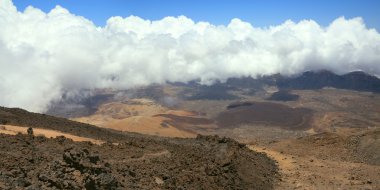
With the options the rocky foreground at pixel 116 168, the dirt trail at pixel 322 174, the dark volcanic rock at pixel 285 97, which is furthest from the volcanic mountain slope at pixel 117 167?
the dark volcanic rock at pixel 285 97

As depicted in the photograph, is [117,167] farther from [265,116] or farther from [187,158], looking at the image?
[265,116]

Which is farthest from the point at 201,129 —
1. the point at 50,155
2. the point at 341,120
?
the point at 50,155

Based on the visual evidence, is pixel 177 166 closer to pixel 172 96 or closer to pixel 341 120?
pixel 341 120

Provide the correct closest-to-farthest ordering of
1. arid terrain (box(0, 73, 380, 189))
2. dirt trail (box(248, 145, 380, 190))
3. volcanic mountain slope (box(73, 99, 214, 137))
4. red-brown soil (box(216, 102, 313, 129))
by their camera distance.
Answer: arid terrain (box(0, 73, 380, 189)) < dirt trail (box(248, 145, 380, 190)) < volcanic mountain slope (box(73, 99, 214, 137)) < red-brown soil (box(216, 102, 313, 129))

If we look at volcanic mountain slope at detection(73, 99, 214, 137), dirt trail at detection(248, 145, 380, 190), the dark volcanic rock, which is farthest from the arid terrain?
the dark volcanic rock

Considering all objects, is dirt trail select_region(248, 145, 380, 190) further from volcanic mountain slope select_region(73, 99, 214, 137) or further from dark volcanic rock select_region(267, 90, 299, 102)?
dark volcanic rock select_region(267, 90, 299, 102)

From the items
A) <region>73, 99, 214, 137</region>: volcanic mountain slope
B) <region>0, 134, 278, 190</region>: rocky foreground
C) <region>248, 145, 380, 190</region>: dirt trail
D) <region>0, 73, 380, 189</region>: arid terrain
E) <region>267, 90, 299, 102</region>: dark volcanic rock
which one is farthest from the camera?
<region>267, 90, 299, 102</region>: dark volcanic rock

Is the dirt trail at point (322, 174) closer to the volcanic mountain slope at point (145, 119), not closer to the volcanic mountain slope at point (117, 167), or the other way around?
the volcanic mountain slope at point (117, 167)

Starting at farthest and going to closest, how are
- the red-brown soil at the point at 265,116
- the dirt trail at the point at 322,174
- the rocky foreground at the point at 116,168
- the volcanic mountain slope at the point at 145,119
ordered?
the red-brown soil at the point at 265,116 < the volcanic mountain slope at the point at 145,119 < the dirt trail at the point at 322,174 < the rocky foreground at the point at 116,168
